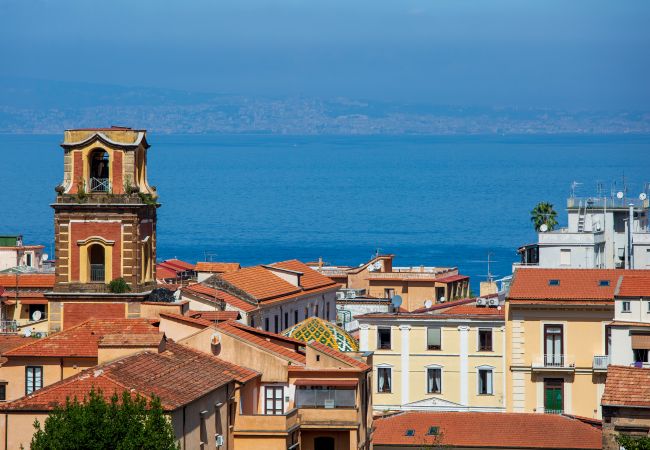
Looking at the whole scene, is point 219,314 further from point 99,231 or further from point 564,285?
point 564,285

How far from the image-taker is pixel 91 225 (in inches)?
2227

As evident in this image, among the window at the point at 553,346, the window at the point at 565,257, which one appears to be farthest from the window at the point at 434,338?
the window at the point at 565,257

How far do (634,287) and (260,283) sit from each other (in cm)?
2100

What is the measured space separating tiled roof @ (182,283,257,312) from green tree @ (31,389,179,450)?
32397mm

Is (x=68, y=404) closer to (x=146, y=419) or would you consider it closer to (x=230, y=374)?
(x=146, y=419)

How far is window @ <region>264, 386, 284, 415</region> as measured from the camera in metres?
47.0

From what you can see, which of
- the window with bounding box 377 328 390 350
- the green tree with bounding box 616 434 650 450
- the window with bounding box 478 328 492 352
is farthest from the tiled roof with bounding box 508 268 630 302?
the green tree with bounding box 616 434 650 450

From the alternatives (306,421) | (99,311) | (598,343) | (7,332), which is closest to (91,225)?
(99,311)

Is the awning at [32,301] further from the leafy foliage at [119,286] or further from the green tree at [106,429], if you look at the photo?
the green tree at [106,429]

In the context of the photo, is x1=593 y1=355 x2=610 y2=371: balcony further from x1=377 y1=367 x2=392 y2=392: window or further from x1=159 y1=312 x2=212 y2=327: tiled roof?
x1=159 y1=312 x2=212 y2=327: tiled roof

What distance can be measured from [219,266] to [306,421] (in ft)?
142

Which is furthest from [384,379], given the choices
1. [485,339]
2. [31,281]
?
[31,281]

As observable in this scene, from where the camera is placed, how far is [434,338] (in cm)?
6519

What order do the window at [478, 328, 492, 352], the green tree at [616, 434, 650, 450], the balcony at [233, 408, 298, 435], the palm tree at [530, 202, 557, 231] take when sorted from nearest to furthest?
the green tree at [616, 434, 650, 450] → the balcony at [233, 408, 298, 435] → the window at [478, 328, 492, 352] → the palm tree at [530, 202, 557, 231]
